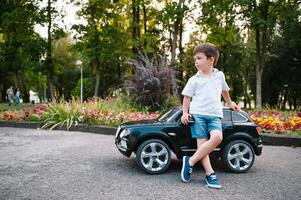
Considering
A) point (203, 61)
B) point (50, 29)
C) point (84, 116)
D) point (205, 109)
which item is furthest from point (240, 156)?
point (50, 29)

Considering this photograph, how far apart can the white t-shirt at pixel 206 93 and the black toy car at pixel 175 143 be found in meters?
0.82

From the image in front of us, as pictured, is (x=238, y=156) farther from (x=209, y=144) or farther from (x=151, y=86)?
(x=151, y=86)

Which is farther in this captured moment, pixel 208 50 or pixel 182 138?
pixel 182 138

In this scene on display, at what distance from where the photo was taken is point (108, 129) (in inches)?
430

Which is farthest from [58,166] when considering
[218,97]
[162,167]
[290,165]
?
[290,165]

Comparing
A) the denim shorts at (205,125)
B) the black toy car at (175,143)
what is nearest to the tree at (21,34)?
the black toy car at (175,143)

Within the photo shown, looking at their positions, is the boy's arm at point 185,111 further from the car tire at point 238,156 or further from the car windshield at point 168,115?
the car tire at point 238,156

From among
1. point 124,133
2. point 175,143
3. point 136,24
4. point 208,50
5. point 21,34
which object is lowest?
point 175,143

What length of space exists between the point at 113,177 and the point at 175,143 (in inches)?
45.7

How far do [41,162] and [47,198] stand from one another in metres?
2.40

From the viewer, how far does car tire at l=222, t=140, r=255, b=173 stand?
5992 millimetres

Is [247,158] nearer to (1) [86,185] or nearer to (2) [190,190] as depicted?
(2) [190,190]

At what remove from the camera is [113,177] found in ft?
18.5

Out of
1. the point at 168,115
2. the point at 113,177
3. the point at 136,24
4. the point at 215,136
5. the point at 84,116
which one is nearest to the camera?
the point at 215,136
